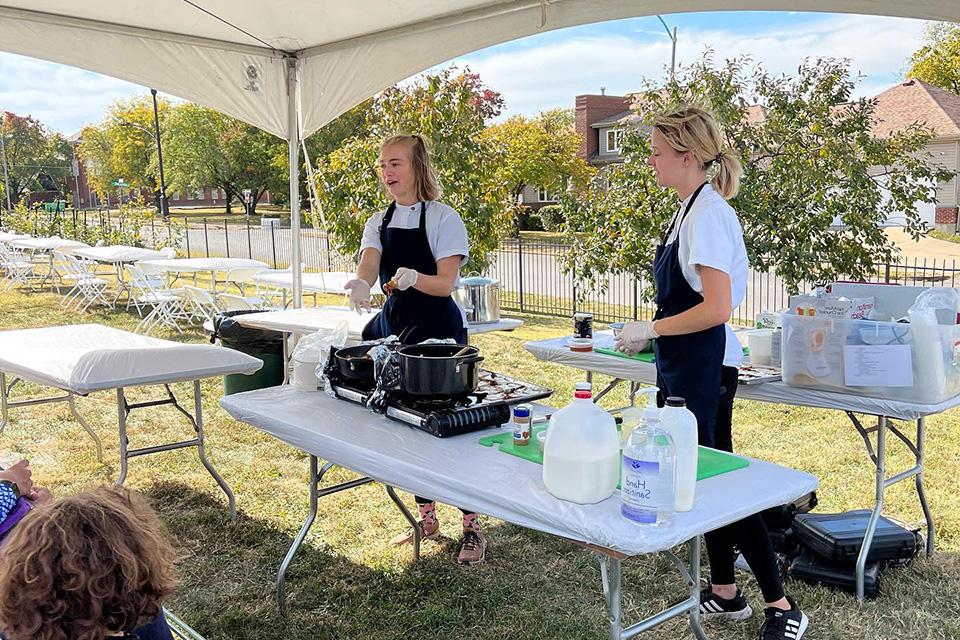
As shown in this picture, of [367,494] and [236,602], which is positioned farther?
[367,494]

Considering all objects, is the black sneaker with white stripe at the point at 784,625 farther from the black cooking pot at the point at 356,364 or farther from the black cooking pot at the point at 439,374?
the black cooking pot at the point at 356,364

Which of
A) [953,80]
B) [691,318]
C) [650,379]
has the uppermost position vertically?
[953,80]

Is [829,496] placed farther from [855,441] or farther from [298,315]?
[298,315]

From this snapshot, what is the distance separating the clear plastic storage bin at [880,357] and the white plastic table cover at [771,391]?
0.04 m

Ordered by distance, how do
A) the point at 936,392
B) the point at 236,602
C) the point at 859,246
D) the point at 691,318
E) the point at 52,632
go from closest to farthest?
the point at 52,632, the point at 691,318, the point at 936,392, the point at 236,602, the point at 859,246

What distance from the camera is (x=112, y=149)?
167 feet

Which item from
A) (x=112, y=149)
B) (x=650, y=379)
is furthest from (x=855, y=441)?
(x=112, y=149)

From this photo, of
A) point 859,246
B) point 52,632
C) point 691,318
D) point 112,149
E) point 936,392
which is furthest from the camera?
point 112,149

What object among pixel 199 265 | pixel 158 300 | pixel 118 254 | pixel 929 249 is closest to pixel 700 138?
pixel 158 300

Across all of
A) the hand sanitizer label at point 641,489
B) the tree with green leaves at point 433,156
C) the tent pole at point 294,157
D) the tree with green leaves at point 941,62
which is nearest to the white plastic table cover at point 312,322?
the tent pole at point 294,157

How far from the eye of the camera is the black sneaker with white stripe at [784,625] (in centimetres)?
250

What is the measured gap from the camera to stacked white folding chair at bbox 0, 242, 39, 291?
1220 cm

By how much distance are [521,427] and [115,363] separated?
194cm

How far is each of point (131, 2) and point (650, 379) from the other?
3.05 metres
